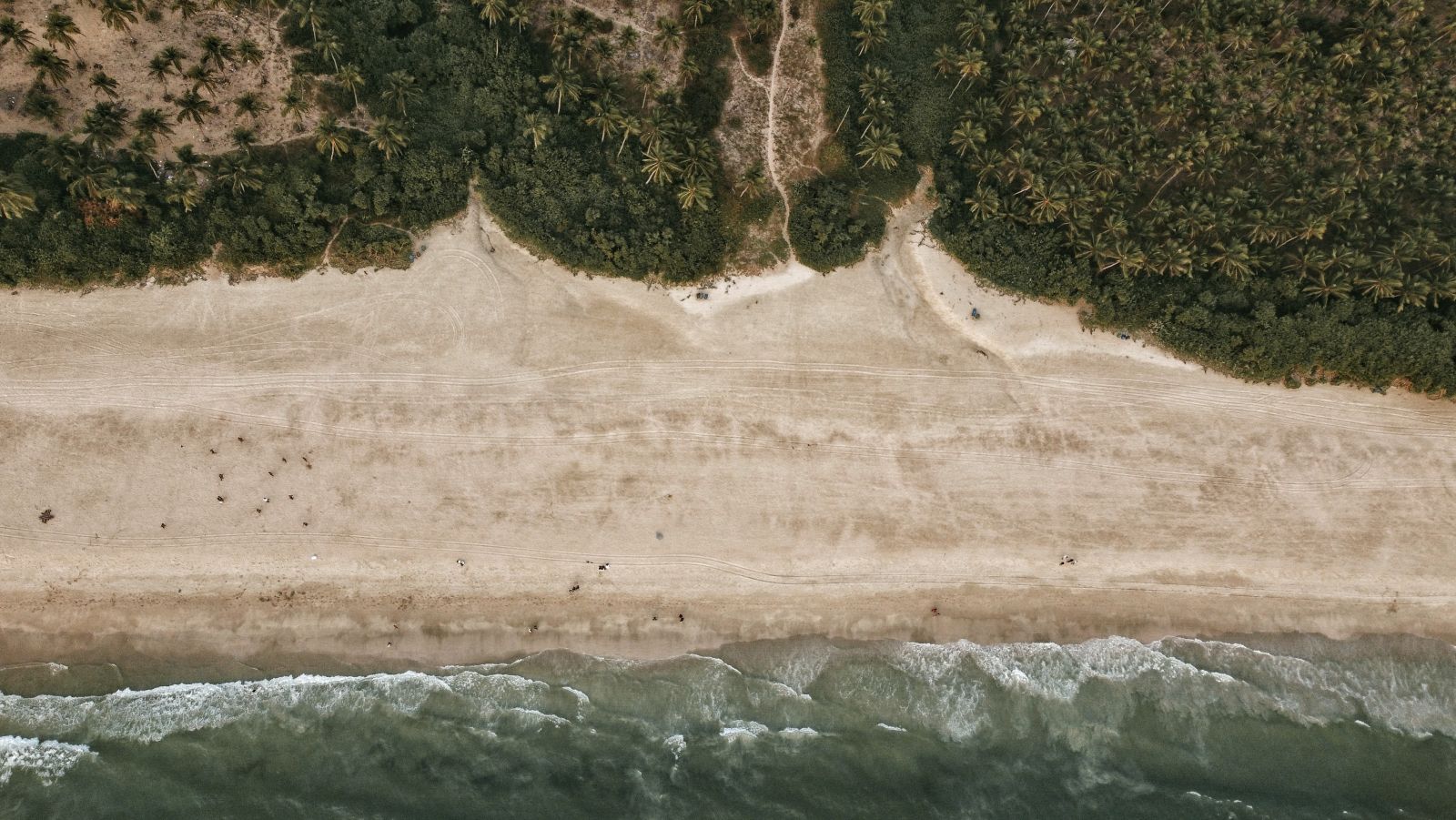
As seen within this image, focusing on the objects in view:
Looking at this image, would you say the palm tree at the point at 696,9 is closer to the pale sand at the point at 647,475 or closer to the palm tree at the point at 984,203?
the pale sand at the point at 647,475

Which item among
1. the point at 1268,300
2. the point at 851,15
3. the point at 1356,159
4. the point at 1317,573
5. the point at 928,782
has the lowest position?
the point at 928,782

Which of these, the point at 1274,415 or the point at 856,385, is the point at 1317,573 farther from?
the point at 856,385

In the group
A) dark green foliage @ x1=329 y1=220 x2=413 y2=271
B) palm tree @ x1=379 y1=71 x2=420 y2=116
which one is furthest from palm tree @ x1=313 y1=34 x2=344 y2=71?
dark green foliage @ x1=329 y1=220 x2=413 y2=271

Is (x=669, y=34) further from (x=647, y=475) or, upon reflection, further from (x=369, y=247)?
(x=647, y=475)

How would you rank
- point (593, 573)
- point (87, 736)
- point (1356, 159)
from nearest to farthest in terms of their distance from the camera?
point (87, 736), point (593, 573), point (1356, 159)

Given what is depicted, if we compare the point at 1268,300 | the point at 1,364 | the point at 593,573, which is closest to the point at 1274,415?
the point at 1268,300

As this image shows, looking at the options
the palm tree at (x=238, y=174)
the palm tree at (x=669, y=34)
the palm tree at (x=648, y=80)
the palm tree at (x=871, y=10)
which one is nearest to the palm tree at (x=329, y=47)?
the palm tree at (x=238, y=174)

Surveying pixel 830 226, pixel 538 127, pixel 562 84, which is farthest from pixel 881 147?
pixel 538 127
